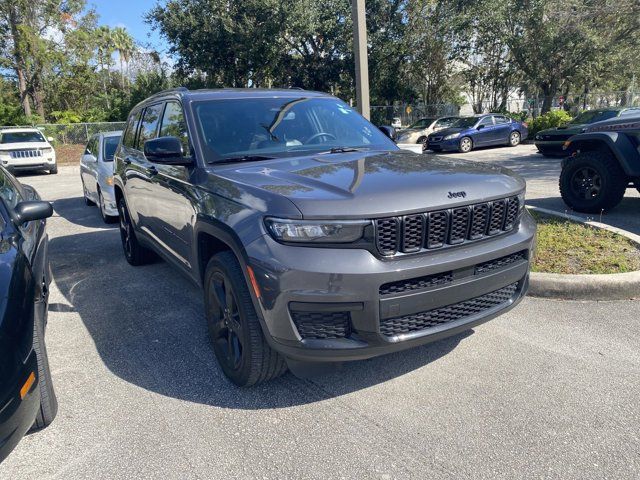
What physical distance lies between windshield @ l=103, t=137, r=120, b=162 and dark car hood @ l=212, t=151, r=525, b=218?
607 cm

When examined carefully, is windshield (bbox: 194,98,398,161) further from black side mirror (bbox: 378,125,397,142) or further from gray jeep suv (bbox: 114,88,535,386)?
black side mirror (bbox: 378,125,397,142)

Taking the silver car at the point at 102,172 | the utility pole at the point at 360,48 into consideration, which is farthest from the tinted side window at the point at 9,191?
the utility pole at the point at 360,48

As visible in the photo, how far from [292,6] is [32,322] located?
23.1 meters

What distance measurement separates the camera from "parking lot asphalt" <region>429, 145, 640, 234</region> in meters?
6.80

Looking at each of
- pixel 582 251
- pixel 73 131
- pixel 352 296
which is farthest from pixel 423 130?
pixel 352 296

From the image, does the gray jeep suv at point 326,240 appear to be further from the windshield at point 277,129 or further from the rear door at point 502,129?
the rear door at point 502,129

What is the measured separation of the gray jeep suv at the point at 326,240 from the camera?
8.21 ft

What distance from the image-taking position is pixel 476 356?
3420mm

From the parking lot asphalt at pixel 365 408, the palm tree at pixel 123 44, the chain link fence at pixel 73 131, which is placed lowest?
the parking lot asphalt at pixel 365 408

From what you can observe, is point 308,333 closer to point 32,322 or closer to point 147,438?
point 147,438

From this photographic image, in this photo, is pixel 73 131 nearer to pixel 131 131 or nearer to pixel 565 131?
pixel 565 131

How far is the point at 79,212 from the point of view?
996cm

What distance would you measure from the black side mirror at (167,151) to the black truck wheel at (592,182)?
217 inches

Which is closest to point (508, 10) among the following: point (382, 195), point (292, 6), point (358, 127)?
point (292, 6)
